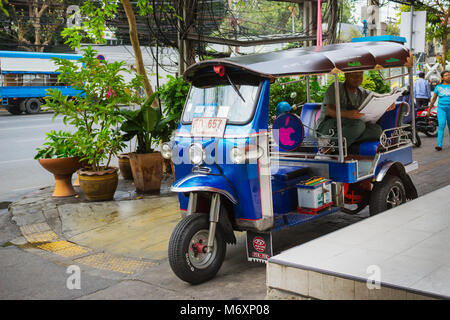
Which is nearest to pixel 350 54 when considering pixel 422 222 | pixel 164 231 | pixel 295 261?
pixel 422 222

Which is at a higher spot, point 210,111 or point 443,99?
point 443,99

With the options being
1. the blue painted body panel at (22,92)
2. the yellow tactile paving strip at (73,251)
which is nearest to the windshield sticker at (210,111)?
the yellow tactile paving strip at (73,251)

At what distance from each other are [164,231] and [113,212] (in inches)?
48.3

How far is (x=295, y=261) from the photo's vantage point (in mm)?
3701

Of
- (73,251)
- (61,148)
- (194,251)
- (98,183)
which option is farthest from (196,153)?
(61,148)

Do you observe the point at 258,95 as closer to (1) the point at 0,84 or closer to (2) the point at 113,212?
(2) the point at 113,212

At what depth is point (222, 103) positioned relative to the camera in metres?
4.75

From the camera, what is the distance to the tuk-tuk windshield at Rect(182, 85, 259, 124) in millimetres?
4559

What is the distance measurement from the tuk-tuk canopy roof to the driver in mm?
449

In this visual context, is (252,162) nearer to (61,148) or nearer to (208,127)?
(208,127)

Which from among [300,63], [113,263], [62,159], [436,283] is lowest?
[113,263]

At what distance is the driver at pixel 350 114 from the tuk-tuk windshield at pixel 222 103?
1.49 m

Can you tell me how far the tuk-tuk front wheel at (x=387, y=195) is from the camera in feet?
18.5

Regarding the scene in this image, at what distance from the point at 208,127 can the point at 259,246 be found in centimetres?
123
